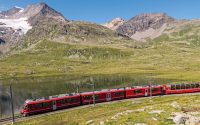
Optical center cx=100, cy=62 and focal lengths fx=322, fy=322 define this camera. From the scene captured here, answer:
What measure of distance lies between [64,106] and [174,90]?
4016cm

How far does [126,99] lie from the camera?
10944cm

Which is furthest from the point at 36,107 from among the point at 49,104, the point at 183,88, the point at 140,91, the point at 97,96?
the point at 183,88

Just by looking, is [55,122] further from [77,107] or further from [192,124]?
[192,124]

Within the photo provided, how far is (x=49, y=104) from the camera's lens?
92.9 m

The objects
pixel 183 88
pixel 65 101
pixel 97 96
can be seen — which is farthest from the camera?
pixel 183 88

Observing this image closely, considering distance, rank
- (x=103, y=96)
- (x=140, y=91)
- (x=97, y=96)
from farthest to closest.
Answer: (x=140, y=91) < (x=103, y=96) < (x=97, y=96)

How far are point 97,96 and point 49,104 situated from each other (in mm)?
17502

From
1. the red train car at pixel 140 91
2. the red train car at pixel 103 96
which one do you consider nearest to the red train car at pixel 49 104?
the red train car at pixel 103 96

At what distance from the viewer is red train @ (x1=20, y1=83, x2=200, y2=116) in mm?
89938

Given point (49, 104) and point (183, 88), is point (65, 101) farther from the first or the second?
point (183, 88)

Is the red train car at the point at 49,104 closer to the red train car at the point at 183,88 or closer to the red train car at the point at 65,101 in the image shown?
the red train car at the point at 65,101

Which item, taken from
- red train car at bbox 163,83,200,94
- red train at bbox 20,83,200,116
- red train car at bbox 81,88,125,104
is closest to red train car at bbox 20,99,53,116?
red train at bbox 20,83,200,116

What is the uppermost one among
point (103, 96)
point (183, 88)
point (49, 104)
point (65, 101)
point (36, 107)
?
point (183, 88)

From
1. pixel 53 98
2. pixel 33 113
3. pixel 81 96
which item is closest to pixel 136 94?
pixel 81 96
